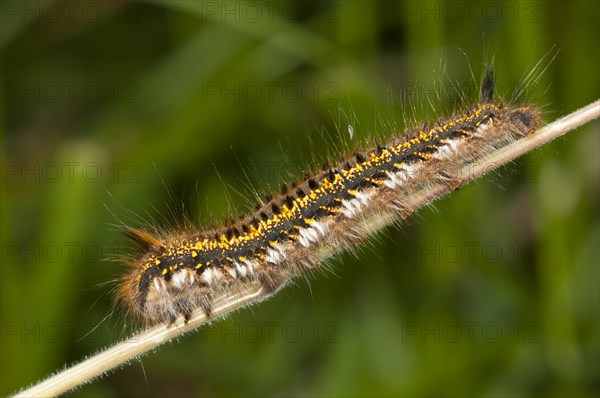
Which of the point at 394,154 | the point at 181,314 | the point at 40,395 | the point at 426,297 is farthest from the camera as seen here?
the point at 426,297

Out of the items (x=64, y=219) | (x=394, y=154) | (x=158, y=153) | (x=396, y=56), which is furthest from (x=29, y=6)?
(x=394, y=154)

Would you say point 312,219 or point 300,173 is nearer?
point 312,219

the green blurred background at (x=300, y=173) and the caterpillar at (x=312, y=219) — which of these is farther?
the green blurred background at (x=300, y=173)

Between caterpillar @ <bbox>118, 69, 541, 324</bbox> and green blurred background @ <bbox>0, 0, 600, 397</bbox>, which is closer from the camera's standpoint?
caterpillar @ <bbox>118, 69, 541, 324</bbox>

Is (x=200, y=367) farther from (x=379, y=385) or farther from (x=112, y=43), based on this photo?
(x=112, y=43)
